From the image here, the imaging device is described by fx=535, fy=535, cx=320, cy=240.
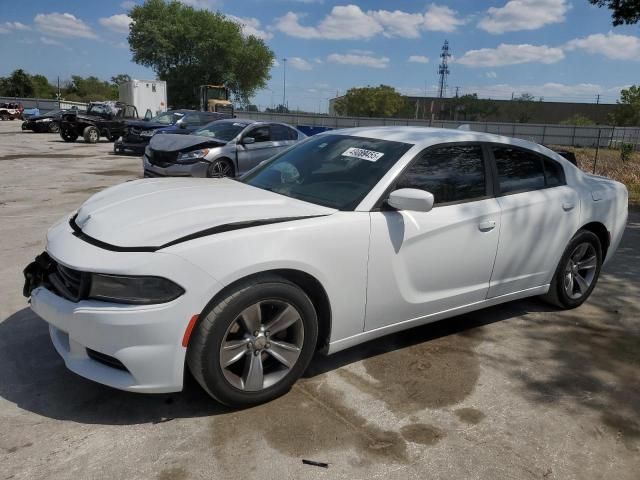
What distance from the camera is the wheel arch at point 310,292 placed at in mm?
2738

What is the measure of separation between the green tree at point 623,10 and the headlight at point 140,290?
11822 millimetres

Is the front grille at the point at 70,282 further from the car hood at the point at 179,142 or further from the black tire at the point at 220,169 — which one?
the car hood at the point at 179,142

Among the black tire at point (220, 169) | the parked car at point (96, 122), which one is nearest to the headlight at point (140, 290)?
the black tire at point (220, 169)

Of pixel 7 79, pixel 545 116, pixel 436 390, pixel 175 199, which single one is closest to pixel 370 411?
pixel 436 390

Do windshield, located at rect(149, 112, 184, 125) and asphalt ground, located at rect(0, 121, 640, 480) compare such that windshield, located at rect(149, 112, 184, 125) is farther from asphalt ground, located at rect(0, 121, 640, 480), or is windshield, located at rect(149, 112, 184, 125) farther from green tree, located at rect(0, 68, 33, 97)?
green tree, located at rect(0, 68, 33, 97)

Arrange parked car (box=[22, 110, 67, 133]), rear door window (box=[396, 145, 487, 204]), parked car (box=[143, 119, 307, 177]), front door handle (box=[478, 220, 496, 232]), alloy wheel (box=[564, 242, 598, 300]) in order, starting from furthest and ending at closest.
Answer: parked car (box=[22, 110, 67, 133]) < parked car (box=[143, 119, 307, 177]) < alloy wheel (box=[564, 242, 598, 300]) < front door handle (box=[478, 220, 496, 232]) < rear door window (box=[396, 145, 487, 204])

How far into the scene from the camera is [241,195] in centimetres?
348

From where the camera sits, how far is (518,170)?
417 centimetres

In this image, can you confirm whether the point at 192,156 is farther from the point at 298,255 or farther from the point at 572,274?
the point at 298,255

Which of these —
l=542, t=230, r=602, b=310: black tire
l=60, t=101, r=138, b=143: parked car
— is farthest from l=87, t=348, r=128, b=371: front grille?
l=60, t=101, r=138, b=143: parked car

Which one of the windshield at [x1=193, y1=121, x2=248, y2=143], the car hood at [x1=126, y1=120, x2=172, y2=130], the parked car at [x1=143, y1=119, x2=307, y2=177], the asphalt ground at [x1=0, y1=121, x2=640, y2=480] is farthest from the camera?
the car hood at [x1=126, y1=120, x2=172, y2=130]

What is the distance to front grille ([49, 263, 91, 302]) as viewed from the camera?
8.74 feet

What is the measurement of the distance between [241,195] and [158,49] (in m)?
64.7

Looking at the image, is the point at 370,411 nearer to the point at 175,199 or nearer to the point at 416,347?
the point at 416,347
